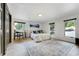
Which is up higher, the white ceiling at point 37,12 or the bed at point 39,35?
the white ceiling at point 37,12

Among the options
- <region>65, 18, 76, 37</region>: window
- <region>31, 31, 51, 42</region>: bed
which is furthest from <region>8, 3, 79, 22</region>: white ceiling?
<region>31, 31, 51, 42</region>: bed

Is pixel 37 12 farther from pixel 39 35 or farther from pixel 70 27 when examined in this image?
pixel 39 35

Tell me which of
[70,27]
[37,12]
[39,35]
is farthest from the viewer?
[39,35]

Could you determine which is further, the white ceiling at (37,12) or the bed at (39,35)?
the bed at (39,35)

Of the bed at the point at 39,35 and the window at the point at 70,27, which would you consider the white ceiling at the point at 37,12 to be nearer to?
the window at the point at 70,27

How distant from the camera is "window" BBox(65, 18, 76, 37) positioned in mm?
2566

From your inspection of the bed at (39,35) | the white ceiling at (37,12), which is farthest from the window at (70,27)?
the bed at (39,35)

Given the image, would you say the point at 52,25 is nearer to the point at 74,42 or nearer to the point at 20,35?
the point at 74,42

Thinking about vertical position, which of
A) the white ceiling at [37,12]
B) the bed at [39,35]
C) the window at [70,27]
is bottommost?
the bed at [39,35]

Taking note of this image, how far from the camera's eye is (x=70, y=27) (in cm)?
267

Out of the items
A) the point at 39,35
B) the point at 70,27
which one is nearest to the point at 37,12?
the point at 70,27

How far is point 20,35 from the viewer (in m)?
2.93

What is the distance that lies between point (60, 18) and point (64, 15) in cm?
20

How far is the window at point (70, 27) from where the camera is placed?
8.42 feet
